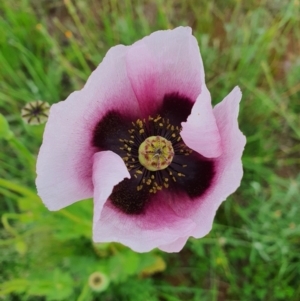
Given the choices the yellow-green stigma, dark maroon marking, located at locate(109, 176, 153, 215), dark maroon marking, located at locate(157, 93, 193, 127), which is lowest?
dark maroon marking, located at locate(109, 176, 153, 215)

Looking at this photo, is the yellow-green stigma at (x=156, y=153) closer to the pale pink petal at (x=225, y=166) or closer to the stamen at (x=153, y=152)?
the stamen at (x=153, y=152)

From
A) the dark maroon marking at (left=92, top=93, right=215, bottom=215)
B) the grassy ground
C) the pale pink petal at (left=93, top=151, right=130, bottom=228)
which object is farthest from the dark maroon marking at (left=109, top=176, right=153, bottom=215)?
the grassy ground

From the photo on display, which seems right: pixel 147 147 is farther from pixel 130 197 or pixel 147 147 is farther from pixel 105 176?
pixel 105 176

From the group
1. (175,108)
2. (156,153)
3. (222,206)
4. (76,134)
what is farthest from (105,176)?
(222,206)

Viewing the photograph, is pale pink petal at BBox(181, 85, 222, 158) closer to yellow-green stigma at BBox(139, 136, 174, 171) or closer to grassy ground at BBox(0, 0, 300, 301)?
yellow-green stigma at BBox(139, 136, 174, 171)

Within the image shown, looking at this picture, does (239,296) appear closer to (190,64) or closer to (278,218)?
(278,218)

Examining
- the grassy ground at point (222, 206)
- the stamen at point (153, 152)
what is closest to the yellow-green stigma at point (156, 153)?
the stamen at point (153, 152)
